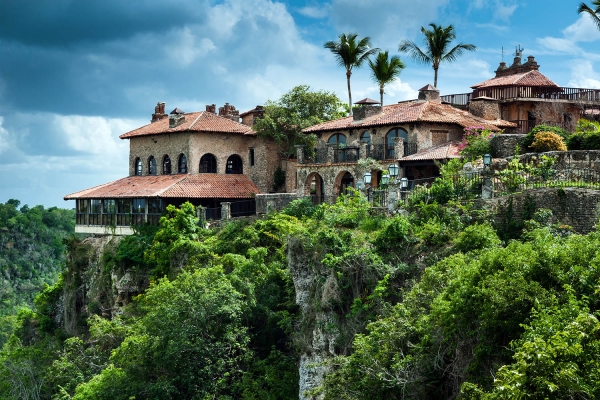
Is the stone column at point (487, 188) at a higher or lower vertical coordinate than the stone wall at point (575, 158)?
lower

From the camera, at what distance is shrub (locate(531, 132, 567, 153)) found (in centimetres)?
3753

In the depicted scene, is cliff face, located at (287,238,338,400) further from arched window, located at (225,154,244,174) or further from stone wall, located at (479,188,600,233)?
arched window, located at (225,154,244,174)

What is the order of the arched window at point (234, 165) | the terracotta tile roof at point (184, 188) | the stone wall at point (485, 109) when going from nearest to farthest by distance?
the stone wall at point (485, 109), the terracotta tile roof at point (184, 188), the arched window at point (234, 165)

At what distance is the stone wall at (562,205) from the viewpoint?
27.8m

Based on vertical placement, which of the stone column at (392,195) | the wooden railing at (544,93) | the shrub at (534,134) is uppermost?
the wooden railing at (544,93)

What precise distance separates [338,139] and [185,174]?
10464mm

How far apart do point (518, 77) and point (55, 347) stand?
29.8m

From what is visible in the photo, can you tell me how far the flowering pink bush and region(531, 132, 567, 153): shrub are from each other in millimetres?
2362

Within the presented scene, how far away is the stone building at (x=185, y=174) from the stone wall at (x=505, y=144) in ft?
54.5

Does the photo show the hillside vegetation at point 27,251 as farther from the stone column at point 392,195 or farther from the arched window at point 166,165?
the stone column at point 392,195

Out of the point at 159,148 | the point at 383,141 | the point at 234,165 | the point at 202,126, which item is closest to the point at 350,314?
the point at 383,141

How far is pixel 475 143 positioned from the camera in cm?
3978

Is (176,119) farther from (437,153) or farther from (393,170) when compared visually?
(393,170)

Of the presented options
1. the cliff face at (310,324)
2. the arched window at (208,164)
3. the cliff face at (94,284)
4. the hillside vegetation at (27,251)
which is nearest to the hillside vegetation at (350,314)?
the cliff face at (310,324)
